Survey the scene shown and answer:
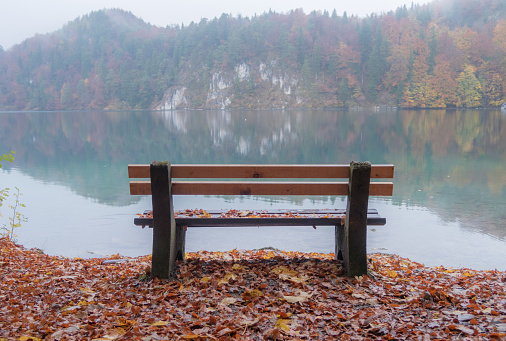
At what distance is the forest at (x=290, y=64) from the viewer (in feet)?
336

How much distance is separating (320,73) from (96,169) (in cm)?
9845

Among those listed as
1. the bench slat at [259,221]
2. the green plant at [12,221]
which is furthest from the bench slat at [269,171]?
the green plant at [12,221]

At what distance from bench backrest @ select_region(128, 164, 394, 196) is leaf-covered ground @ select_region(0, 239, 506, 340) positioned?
2.69ft

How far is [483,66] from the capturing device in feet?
333

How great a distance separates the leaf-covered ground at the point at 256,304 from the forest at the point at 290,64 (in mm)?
101685

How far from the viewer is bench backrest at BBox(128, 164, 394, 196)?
14.2ft

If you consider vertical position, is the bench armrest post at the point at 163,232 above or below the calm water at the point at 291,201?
above

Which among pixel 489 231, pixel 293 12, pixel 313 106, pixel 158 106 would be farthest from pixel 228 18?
pixel 489 231

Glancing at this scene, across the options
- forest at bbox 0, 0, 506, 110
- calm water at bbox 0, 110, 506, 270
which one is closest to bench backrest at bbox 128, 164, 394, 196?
calm water at bbox 0, 110, 506, 270

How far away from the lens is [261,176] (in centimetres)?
431

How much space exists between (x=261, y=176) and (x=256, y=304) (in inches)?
47.8

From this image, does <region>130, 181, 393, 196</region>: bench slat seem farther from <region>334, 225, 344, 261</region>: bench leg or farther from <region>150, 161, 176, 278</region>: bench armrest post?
<region>334, 225, 344, 261</region>: bench leg

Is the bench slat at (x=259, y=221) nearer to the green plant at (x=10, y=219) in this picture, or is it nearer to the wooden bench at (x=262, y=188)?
the wooden bench at (x=262, y=188)

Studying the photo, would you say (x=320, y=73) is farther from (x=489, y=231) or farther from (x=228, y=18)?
(x=489, y=231)
